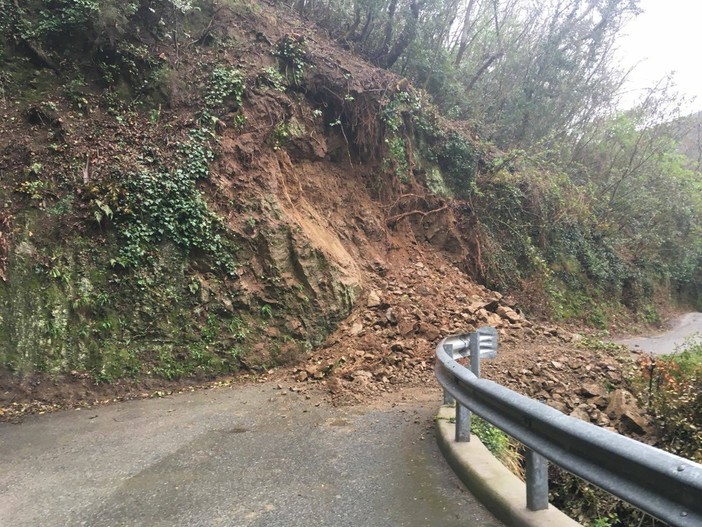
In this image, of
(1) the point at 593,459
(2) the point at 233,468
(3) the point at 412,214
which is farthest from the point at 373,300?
(1) the point at 593,459

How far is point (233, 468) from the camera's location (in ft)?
13.8

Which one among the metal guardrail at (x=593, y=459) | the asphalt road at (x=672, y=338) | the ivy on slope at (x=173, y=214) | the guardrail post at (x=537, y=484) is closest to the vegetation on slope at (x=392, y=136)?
the ivy on slope at (x=173, y=214)

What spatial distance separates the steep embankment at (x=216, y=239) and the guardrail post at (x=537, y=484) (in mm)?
3822

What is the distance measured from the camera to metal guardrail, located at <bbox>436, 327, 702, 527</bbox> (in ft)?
6.07

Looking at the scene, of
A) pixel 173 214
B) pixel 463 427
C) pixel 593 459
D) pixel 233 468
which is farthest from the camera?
pixel 173 214

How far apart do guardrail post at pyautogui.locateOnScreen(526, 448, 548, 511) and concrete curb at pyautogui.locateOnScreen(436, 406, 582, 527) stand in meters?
0.04

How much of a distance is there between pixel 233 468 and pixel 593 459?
3086 mm

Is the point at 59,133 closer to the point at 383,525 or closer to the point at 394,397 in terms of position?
the point at 394,397

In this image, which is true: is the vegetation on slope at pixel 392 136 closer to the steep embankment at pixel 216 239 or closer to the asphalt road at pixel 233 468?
the steep embankment at pixel 216 239

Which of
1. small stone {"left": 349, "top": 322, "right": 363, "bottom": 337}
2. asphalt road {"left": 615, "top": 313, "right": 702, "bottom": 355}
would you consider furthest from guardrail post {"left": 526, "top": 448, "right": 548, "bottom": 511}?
asphalt road {"left": 615, "top": 313, "right": 702, "bottom": 355}

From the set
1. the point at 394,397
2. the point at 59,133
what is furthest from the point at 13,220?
the point at 394,397

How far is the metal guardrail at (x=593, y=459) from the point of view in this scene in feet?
6.07

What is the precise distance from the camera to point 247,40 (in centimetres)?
1221

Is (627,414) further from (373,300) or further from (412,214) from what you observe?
(412,214)
